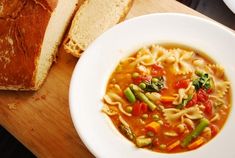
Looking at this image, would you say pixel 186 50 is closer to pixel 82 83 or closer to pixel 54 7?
pixel 82 83

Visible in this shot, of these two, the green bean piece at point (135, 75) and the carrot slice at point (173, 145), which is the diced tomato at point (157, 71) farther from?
the carrot slice at point (173, 145)

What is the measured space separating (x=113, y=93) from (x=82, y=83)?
29 cm

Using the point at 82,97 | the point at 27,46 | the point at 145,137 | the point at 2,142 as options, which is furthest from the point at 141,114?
the point at 2,142

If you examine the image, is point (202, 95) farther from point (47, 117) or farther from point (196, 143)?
point (47, 117)

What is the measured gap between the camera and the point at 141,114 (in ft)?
11.7

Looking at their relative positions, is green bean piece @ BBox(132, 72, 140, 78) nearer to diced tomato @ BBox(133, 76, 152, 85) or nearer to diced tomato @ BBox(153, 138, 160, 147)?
diced tomato @ BBox(133, 76, 152, 85)

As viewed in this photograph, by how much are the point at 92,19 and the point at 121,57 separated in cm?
87

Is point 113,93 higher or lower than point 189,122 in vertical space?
lower

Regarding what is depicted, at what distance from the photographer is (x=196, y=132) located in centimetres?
338

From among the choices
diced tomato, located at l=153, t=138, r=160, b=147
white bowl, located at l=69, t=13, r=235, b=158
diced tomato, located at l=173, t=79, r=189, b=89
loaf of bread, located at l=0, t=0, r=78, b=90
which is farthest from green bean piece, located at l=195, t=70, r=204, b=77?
loaf of bread, located at l=0, t=0, r=78, b=90

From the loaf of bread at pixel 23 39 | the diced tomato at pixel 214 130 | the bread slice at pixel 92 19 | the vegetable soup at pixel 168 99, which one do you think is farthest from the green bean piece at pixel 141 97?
the loaf of bread at pixel 23 39

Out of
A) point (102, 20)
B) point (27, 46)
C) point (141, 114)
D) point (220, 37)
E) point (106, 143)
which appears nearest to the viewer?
point (106, 143)

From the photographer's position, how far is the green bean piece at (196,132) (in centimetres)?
336

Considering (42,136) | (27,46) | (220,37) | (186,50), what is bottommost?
(42,136)
